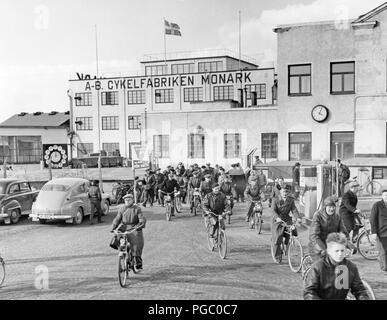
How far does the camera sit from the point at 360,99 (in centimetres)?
2639

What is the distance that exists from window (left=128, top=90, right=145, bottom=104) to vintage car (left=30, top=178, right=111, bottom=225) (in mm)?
36448

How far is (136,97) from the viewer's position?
5562 centimetres

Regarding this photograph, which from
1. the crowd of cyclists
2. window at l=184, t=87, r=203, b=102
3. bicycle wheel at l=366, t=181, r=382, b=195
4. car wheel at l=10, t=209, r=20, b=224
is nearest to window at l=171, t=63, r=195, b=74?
window at l=184, t=87, r=203, b=102

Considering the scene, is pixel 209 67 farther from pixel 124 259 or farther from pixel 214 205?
pixel 124 259

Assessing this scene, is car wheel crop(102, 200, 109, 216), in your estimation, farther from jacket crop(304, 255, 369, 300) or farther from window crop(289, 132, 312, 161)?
jacket crop(304, 255, 369, 300)

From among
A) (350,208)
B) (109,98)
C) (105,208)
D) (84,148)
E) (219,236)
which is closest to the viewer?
(350,208)

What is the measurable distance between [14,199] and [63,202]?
2.30 metres

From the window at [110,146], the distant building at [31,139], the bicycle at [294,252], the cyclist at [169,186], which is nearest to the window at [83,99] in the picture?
the distant building at [31,139]

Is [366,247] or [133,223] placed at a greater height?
[133,223]

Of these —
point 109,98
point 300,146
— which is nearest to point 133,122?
point 109,98

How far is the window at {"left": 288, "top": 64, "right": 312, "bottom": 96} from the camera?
95.3 ft

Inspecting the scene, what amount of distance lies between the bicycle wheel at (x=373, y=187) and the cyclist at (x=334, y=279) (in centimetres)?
1882

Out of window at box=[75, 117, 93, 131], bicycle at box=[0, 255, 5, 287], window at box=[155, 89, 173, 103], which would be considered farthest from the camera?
window at box=[75, 117, 93, 131]

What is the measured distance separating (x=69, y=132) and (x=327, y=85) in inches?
1408
